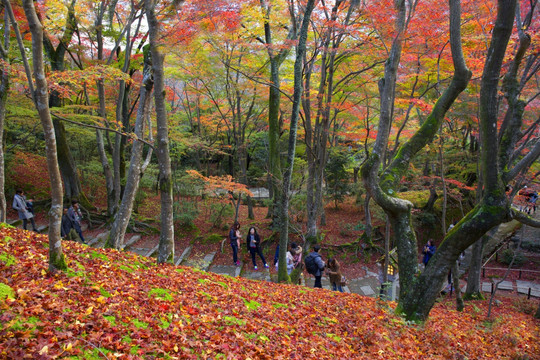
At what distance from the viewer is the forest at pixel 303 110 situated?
492 centimetres

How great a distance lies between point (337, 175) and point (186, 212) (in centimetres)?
794

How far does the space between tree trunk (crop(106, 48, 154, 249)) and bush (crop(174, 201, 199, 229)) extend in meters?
5.68

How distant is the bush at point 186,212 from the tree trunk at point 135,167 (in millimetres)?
5685

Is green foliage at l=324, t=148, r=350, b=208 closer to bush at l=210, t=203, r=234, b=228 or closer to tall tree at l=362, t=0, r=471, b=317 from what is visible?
bush at l=210, t=203, r=234, b=228

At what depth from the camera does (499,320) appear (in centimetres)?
691

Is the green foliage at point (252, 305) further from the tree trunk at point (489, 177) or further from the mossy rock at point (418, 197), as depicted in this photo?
the mossy rock at point (418, 197)

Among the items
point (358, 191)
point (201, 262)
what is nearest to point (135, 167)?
point (201, 262)

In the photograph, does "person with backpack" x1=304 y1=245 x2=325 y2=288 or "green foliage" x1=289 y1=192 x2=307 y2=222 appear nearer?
"person with backpack" x1=304 y1=245 x2=325 y2=288

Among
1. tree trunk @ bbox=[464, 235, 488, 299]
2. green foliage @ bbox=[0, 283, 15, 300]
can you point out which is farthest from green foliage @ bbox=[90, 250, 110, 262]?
tree trunk @ bbox=[464, 235, 488, 299]

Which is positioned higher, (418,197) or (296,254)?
(418,197)

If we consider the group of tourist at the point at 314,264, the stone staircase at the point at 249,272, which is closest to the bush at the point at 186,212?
the stone staircase at the point at 249,272

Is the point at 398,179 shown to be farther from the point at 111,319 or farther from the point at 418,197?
the point at 418,197

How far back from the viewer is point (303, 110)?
11.5 metres

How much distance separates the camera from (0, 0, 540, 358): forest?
194 inches
